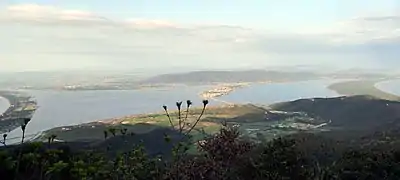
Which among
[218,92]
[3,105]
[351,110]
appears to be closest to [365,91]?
[218,92]

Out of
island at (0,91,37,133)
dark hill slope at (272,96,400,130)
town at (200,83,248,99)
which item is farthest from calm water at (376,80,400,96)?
island at (0,91,37,133)

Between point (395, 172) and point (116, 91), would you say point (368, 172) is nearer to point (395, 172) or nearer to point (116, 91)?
point (395, 172)

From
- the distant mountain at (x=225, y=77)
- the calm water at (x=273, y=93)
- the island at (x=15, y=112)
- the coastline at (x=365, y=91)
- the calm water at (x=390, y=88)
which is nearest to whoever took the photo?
the island at (x=15, y=112)

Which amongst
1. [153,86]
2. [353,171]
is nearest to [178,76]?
[153,86]

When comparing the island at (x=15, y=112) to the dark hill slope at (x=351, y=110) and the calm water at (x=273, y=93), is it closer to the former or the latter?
the calm water at (x=273, y=93)

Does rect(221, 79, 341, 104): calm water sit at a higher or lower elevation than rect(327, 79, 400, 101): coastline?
lower

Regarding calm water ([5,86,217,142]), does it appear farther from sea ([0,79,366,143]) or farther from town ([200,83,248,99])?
town ([200,83,248,99])

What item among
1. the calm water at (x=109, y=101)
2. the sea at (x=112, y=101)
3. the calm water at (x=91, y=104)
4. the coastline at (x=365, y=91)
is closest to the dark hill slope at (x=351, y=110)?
the coastline at (x=365, y=91)
